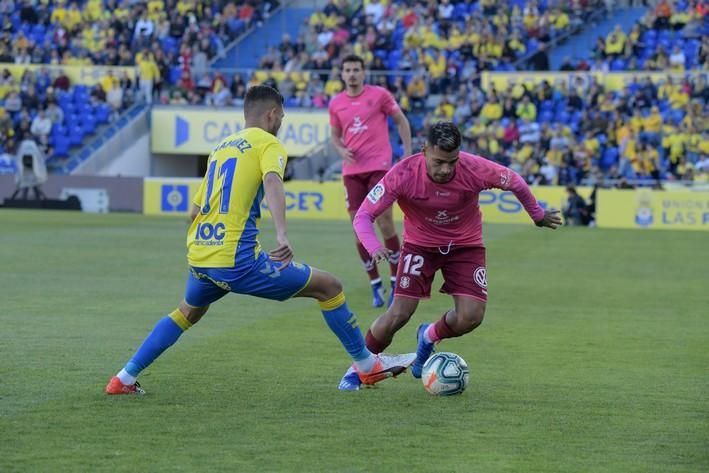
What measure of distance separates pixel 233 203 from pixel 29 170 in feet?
95.1

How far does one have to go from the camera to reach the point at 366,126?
45.0 feet

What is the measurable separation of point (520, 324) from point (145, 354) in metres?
5.22

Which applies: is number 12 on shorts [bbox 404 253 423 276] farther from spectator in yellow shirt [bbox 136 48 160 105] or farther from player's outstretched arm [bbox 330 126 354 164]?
spectator in yellow shirt [bbox 136 48 160 105]

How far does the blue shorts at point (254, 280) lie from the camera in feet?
24.8

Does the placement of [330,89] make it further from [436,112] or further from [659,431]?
[659,431]

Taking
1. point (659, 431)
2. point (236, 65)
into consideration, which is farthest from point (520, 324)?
point (236, 65)

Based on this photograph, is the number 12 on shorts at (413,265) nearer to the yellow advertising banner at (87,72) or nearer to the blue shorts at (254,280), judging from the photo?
the blue shorts at (254,280)

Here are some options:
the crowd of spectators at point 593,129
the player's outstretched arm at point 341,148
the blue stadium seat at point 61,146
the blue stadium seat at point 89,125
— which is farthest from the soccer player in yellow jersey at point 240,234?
the blue stadium seat at point 89,125

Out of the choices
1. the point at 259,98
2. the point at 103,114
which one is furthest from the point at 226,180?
the point at 103,114

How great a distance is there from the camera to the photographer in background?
115ft

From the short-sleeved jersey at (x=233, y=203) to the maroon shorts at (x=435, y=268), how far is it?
1.32 meters

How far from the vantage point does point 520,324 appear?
40.1 ft

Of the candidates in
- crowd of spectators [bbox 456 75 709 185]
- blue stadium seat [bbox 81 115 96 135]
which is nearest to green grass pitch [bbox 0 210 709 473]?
crowd of spectators [bbox 456 75 709 185]

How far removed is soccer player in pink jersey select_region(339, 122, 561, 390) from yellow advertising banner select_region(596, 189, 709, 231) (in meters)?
23.0
